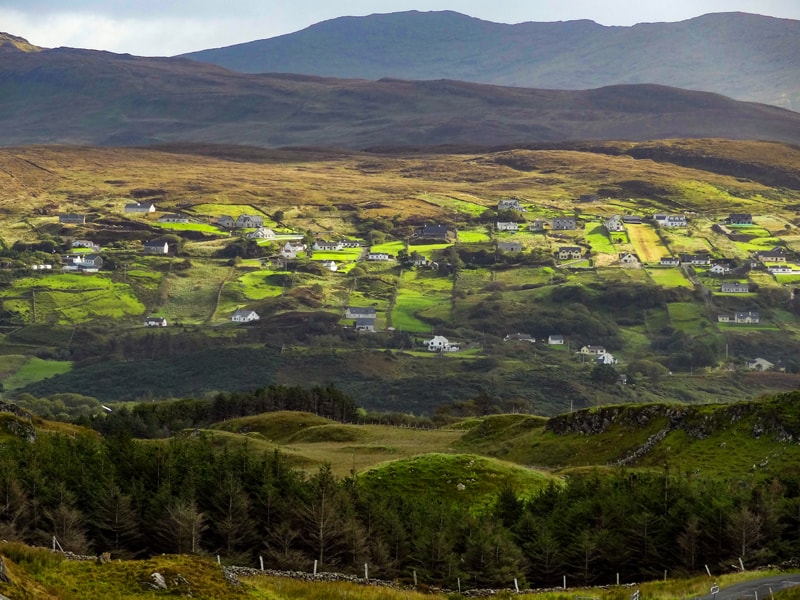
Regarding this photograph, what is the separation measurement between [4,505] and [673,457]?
140 ft

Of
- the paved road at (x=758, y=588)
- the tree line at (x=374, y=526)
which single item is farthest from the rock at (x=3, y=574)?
the paved road at (x=758, y=588)

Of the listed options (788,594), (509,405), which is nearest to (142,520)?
(788,594)

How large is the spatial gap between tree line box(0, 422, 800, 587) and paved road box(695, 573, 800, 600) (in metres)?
5.73

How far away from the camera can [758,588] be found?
104 feet

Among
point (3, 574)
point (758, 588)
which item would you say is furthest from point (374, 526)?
point (3, 574)

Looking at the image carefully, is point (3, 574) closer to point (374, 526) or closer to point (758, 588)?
point (758, 588)

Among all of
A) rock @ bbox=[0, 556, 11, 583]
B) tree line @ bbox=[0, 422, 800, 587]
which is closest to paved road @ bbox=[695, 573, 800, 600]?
tree line @ bbox=[0, 422, 800, 587]

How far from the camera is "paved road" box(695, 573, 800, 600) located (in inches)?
1195

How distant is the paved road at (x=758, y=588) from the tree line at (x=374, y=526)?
18.8 feet

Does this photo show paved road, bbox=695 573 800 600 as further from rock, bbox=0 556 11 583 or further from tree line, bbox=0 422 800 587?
rock, bbox=0 556 11 583

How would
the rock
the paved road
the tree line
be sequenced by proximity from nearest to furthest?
the rock
the paved road
the tree line

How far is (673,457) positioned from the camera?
70.8 m

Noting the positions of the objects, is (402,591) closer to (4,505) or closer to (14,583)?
(14,583)

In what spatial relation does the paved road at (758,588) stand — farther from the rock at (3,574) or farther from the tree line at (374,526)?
the rock at (3,574)
